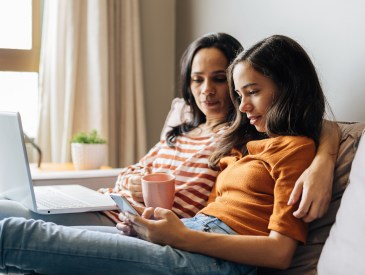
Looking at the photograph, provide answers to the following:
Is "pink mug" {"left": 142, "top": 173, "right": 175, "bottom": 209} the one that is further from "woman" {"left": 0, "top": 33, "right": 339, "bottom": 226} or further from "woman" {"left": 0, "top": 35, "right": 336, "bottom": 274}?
"woman" {"left": 0, "top": 33, "right": 339, "bottom": 226}

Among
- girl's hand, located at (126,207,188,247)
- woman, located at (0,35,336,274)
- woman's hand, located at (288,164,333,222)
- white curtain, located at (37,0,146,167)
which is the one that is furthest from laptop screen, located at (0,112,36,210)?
white curtain, located at (37,0,146,167)

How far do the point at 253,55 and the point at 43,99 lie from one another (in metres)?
1.71

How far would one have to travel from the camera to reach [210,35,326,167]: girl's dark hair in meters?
1.42

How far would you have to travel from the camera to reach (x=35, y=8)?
9.56ft

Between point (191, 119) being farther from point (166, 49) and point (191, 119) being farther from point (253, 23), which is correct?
point (166, 49)

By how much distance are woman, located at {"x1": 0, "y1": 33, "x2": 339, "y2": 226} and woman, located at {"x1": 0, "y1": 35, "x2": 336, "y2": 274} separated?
143mm

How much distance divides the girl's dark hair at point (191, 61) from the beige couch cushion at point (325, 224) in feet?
1.88

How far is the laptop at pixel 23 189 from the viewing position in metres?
1.51

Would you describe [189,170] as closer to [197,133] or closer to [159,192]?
[197,133]

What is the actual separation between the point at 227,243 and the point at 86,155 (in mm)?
1411

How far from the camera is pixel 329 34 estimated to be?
5.66ft

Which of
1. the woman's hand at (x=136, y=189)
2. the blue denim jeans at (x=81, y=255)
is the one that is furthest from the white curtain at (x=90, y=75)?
the blue denim jeans at (x=81, y=255)

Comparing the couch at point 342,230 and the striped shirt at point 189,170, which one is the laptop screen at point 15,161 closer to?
the striped shirt at point 189,170

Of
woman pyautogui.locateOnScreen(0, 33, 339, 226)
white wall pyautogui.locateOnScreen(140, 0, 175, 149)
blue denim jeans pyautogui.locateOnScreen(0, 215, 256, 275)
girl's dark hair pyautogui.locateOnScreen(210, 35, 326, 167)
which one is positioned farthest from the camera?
white wall pyautogui.locateOnScreen(140, 0, 175, 149)
